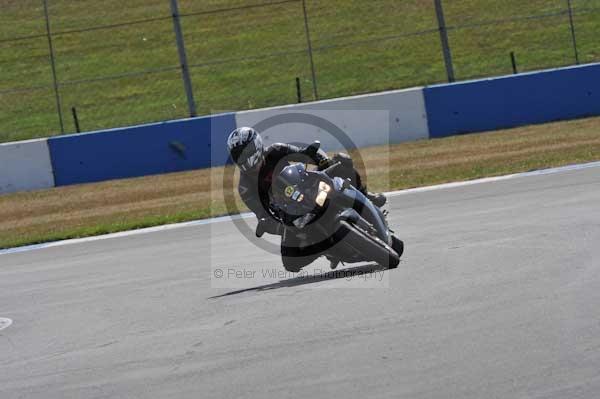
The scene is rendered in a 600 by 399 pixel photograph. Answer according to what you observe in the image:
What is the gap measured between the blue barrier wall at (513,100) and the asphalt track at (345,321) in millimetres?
8387

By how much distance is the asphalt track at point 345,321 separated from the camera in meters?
5.75

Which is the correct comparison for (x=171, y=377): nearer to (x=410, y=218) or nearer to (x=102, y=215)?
(x=410, y=218)

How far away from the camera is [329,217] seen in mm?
8938

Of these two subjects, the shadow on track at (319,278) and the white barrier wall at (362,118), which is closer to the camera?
the shadow on track at (319,278)

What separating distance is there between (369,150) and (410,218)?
777 cm

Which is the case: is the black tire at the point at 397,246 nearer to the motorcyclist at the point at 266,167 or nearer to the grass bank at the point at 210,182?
the motorcyclist at the point at 266,167

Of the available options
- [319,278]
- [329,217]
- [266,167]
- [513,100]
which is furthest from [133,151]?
[329,217]

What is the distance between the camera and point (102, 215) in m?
17.9

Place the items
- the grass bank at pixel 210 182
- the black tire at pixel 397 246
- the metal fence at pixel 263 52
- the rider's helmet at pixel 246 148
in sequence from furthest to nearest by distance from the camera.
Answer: the metal fence at pixel 263 52 → the grass bank at pixel 210 182 → the black tire at pixel 397 246 → the rider's helmet at pixel 246 148

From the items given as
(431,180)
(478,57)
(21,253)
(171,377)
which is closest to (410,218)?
(431,180)

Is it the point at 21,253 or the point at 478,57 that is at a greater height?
the point at 478,57

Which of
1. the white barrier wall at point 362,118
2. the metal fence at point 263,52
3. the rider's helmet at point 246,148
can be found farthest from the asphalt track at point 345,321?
the metal fence at point 263,52

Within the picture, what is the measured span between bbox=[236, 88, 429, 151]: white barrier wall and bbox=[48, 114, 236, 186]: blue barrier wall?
2.89 ft

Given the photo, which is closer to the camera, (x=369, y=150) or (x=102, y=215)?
(x=102, y=215)
